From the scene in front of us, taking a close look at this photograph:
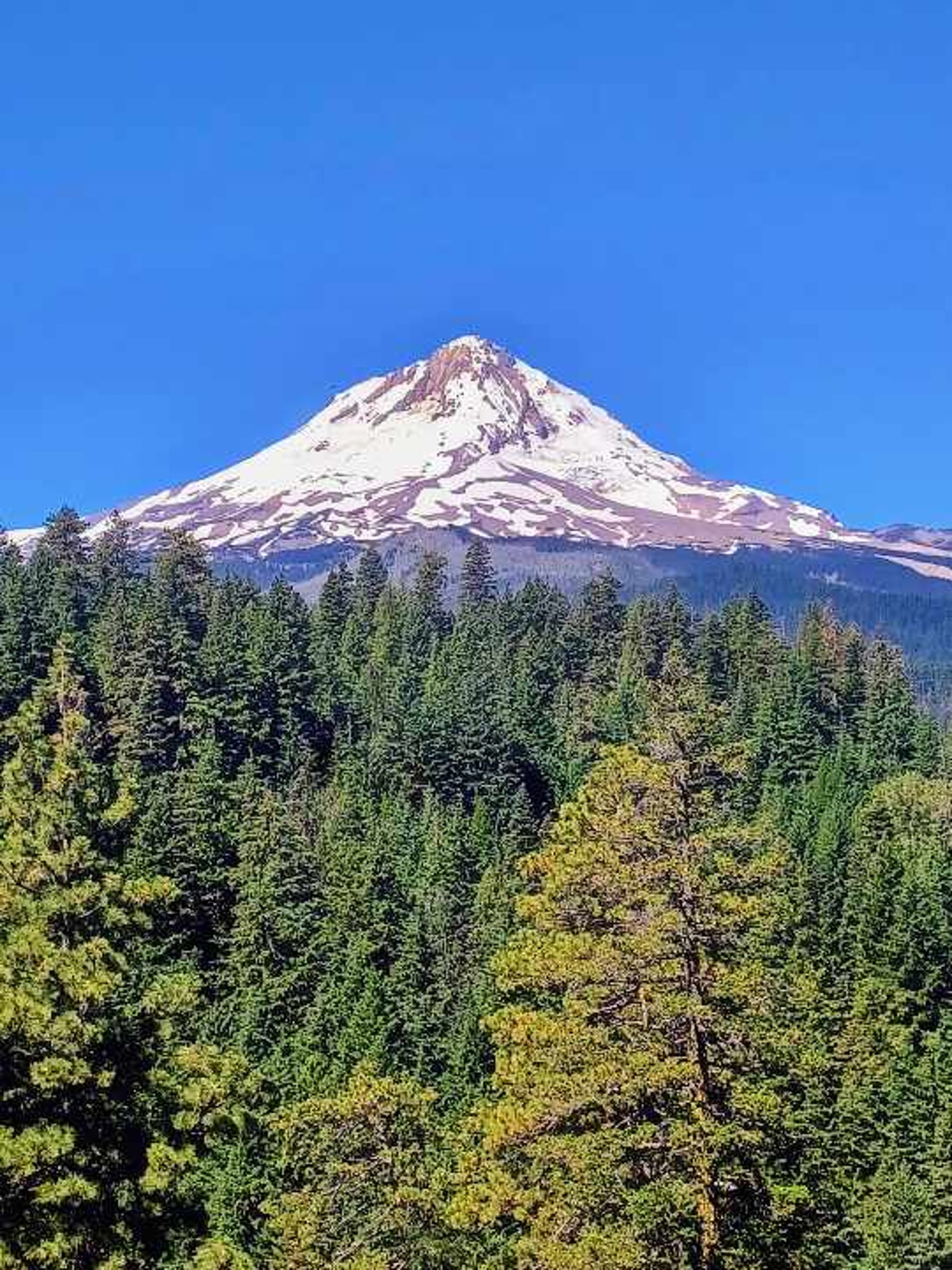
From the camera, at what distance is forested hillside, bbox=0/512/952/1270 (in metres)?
17.3

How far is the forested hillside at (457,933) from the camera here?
1730 centimetres

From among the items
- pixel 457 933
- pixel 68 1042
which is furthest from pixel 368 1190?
pixel 457 933

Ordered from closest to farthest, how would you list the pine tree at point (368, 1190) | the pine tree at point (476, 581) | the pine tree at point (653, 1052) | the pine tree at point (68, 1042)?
the pine tree at point (653, 1052) → the pine tree at point (68, 1042) → the pine tree at point (368, 1190) → the pine tree at point (476, 581)

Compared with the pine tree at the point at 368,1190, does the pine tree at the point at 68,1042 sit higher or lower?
higher

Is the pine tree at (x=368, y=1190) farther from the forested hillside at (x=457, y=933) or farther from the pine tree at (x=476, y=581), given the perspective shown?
the pine tree at (x=476, y=581)

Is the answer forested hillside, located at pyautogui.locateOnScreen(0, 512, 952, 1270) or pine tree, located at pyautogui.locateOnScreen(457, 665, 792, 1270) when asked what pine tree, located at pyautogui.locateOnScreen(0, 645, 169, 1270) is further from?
pine tree, located at pyautogui.locateOnScreen(457, 665, 792, 1270)

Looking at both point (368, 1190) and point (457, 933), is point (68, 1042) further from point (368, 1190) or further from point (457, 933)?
point (457, 933)

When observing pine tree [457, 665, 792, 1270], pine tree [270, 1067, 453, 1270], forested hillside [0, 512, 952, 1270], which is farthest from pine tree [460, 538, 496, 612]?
pine tree [457, 665, 792, 1270]

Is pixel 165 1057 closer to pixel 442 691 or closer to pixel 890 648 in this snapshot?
pixel 442 691

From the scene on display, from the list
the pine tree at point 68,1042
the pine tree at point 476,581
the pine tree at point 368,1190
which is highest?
the pine tree at point 476,581

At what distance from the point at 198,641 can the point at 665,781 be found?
293 ft

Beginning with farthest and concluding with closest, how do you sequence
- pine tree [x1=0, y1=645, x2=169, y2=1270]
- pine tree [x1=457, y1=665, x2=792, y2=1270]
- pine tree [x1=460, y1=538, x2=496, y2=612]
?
pine tree [x1=460, y1=538, x2=496, y2=612]
pine tree [x1=0, y1=645, x2=169, y2=1270]
pine tree [x1=457, y1=665, x2=792, y2=1270]

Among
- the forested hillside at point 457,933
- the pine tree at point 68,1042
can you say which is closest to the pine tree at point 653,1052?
the forested hillside at point 457,933

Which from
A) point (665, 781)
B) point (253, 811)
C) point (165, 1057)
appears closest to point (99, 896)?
point (165, 1057)
